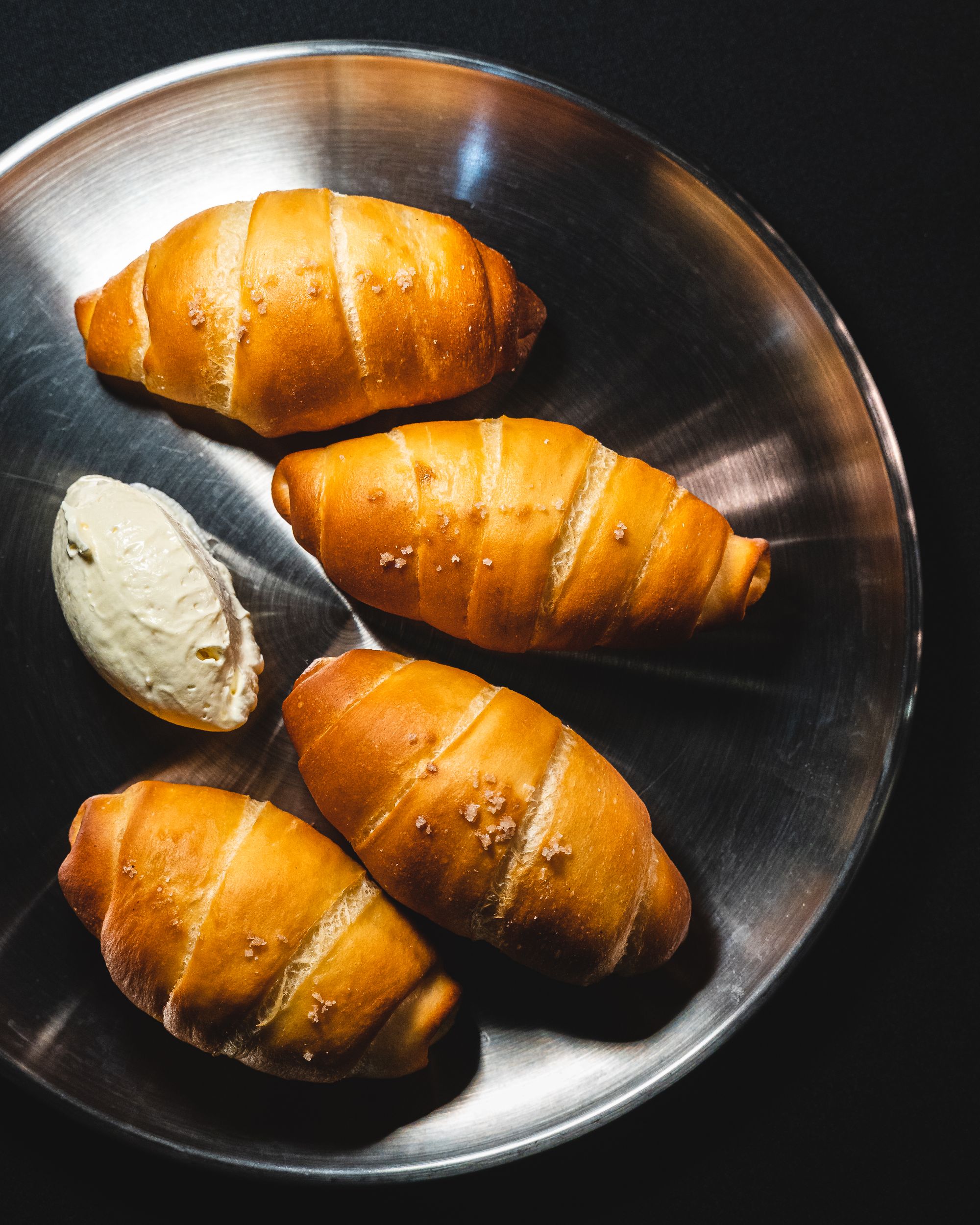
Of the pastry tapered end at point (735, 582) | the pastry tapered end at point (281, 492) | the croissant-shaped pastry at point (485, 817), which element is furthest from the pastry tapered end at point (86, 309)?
the pastry tapered end at point (735, 582)

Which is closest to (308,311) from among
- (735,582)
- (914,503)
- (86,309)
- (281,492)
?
(281,492)

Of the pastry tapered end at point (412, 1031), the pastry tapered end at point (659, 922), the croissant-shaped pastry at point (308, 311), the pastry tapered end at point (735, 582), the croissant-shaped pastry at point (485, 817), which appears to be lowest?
the pastry tapered end at point (412, 1031)

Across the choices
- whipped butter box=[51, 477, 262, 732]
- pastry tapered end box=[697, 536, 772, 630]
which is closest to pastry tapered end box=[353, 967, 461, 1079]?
whipped butter box=[51, 477, 262, 732]

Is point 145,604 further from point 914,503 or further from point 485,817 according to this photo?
point 914,503

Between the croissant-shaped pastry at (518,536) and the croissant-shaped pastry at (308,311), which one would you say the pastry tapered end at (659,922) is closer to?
the croissant-shaped pastry at (518,536)

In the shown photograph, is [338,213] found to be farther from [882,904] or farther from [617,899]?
[882,904]

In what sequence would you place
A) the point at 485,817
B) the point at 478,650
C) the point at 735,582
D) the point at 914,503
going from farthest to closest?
the point at 914,503 → the point at 478,650 → the point at 735,582 → the point at 485,817
